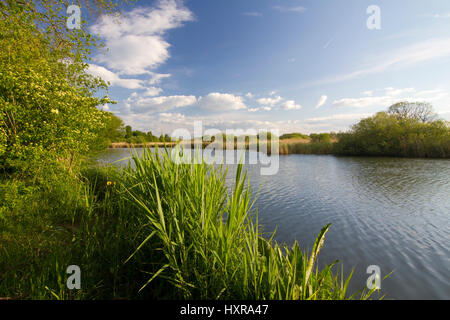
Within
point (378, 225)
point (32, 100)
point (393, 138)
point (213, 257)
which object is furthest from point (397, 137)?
point (32, 100)

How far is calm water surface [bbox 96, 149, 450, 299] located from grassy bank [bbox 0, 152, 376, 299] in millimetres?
2782

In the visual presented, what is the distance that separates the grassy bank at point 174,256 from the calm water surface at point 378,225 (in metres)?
2.78

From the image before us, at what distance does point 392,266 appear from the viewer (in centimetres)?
439

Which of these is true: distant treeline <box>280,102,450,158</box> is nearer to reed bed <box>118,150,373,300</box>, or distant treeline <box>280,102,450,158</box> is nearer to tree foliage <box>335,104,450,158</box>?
tree foliage <box>335,104,450,158</box>

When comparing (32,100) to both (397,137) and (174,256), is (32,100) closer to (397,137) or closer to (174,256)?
(174,256)

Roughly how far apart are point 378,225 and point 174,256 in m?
7.46

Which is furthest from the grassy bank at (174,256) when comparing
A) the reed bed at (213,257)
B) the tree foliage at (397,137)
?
the tree foliage at (397,137)

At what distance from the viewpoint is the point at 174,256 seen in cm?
191

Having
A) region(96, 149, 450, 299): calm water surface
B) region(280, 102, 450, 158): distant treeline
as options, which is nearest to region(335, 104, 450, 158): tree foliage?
region(280, 102, 450, 158): distant treeline

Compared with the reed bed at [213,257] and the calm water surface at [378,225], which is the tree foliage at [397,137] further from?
the reed bed at [213,257]

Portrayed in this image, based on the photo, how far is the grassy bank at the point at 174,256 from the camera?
1894mm

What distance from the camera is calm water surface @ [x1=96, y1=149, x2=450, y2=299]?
4.06 metres
